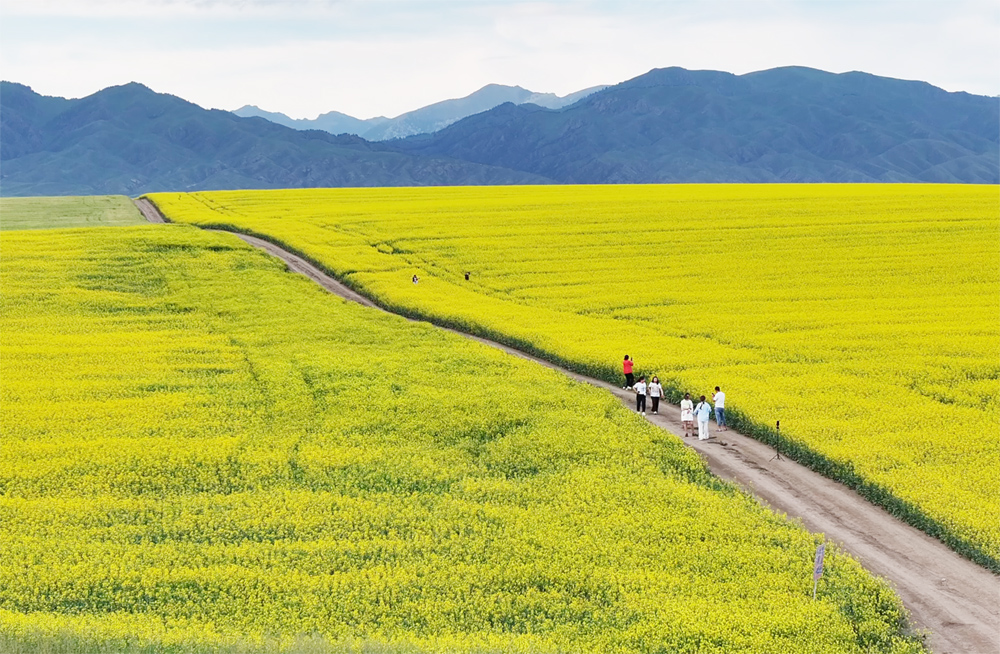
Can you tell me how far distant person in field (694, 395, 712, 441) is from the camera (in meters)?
28.9

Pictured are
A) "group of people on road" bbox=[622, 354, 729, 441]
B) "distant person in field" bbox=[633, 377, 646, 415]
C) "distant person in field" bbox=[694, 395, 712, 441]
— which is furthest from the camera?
"distant person in field" bbox=[633, 377, 646, 415]

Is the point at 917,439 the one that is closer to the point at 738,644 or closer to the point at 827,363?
the point at 827,363

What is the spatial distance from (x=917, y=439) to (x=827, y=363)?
33.1 feet

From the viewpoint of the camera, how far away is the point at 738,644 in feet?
54.9

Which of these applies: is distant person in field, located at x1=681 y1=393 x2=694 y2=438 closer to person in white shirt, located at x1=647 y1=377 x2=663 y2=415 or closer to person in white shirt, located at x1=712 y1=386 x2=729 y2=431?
person in white shirt, located at x1=712 y1=386 x2=729 y2=431

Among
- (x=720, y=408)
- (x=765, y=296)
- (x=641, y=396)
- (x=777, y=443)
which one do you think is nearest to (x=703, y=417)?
(x=720, y=408)

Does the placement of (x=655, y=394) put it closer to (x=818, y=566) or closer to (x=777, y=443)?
(x=777, y=443)

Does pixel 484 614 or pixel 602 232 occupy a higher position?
pixel 602 232

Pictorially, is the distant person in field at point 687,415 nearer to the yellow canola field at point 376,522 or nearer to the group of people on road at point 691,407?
the group of people on road at point 691,407

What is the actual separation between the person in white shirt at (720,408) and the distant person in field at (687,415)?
0.84 meters

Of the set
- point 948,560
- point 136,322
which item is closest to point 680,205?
point 136,322

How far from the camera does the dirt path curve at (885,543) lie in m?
18.0

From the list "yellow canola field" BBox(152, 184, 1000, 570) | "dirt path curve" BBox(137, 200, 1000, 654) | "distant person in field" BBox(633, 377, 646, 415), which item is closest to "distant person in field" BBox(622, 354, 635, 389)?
"yellow canola field" BBox(152, 184, 1000, 570)

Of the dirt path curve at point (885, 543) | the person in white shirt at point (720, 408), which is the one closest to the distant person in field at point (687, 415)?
the dirt path curve at point (885, 543)
